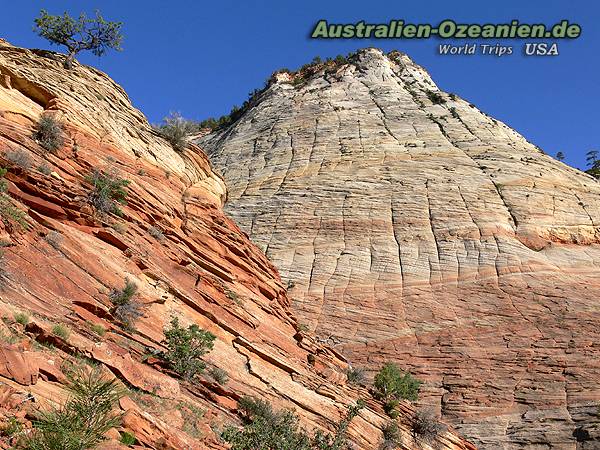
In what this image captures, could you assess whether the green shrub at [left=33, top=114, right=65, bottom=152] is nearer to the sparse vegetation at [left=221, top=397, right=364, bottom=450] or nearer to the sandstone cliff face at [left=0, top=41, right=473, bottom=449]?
the sandstone cliff face at [left=0, top=41, right=473, bottom=449]

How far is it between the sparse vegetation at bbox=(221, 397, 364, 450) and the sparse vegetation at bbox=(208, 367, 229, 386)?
2.15ft

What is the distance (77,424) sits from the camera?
18.7 feet

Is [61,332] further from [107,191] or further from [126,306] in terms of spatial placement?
[107,191]

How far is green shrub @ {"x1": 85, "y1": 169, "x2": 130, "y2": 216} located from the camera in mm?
14336

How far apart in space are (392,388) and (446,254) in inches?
454

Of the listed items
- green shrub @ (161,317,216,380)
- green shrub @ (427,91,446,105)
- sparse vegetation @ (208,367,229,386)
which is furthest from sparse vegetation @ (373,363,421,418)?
green shrub @ (427,91,446,105)

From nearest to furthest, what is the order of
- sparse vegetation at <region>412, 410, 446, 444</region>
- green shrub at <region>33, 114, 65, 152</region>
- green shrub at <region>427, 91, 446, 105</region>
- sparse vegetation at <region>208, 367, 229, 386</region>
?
1. sparse vegetation at <region>208, 367, 229, 386</region>
2. green shrub at <region>33, 114, 65, 152</region>
3. sparse vegetation at <region>412, 410, 446, 444</region>
4. green shrub at <region>427, 91, 446, 105</region>

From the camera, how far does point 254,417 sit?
11828mm

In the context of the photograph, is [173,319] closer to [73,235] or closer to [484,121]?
[73,235]

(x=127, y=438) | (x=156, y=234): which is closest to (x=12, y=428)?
(x=127, y=438)

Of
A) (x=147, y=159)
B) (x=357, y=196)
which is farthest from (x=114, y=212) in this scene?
(x=357, y=196)

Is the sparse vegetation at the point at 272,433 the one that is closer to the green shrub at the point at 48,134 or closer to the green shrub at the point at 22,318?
the green shrub at the point at 22,318

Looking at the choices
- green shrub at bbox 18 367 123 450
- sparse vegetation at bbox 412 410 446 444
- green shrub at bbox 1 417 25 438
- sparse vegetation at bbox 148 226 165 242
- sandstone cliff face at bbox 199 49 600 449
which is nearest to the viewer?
green shrub at bbox 18 367 123 450

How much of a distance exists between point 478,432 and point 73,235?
1577 cm
